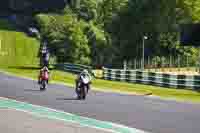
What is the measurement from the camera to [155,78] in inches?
1724

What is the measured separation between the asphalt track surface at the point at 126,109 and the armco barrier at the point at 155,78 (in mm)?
11588

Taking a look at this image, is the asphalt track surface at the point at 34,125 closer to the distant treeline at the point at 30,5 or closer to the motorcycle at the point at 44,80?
the motorcycle at the point at 44,80

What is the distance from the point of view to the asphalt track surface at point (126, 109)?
18547 millimetres

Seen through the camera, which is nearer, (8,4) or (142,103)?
(142,103)

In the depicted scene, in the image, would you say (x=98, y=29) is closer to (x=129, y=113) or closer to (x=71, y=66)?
(x=71, y=66)

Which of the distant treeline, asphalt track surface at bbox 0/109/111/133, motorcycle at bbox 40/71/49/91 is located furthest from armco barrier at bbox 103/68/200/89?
the distant treeline

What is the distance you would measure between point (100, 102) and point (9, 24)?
8227cm

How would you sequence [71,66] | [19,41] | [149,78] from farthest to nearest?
1. [19,41]
2. [71,66]
3. [149,78]

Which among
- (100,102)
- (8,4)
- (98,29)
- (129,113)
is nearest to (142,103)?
(100,102)

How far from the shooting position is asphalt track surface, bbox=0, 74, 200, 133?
60.8 feet

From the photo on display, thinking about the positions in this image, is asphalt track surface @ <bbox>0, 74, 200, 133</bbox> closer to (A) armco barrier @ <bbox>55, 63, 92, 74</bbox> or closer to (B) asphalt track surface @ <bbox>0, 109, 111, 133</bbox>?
(B) asphalt track surface @ <bbox>0, 109, 111, 133</bbox>

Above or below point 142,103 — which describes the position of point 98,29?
above

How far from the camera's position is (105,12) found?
81.1 metres

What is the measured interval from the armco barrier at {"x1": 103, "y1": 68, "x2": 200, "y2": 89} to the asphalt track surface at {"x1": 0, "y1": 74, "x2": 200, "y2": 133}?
38.0ft
